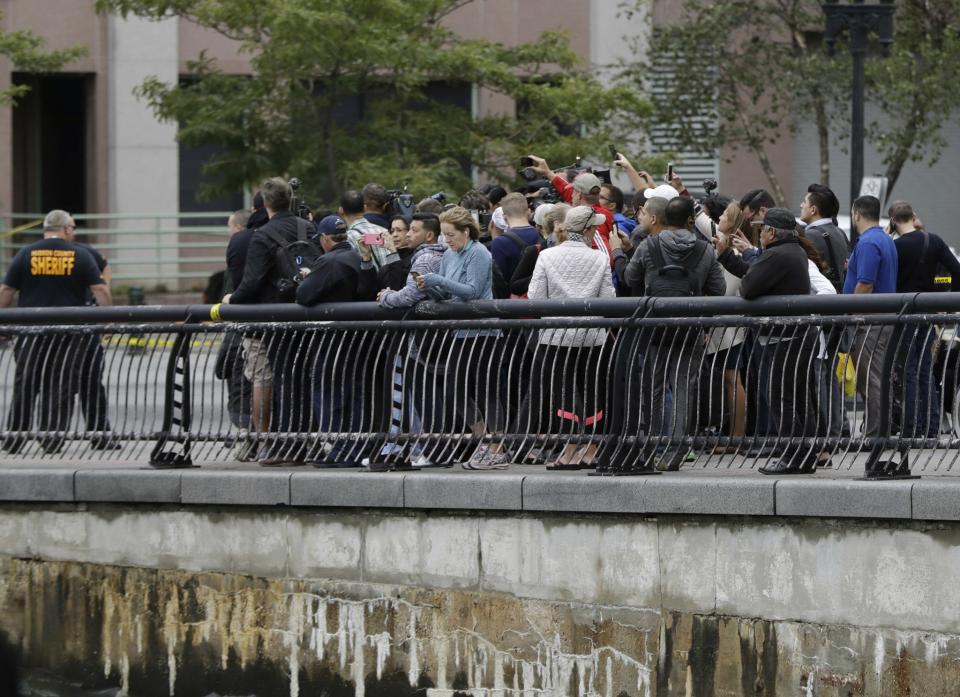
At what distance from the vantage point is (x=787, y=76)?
92.3 feet

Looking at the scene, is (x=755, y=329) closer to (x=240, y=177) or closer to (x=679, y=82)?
(x=240, y=177)

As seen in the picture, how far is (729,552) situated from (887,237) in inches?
101

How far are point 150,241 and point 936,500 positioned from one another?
23457 mm

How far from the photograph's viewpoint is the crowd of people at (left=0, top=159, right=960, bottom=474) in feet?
30.0

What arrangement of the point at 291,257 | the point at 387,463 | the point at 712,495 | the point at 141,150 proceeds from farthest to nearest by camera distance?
the point at 141,150 → the point at 291,257 → the point at 387,463 → the point at 712,495

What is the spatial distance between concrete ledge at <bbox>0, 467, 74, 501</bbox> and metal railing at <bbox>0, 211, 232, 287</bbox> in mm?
19481

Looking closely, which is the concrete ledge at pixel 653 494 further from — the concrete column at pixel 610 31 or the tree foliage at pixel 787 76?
the concrete column at pixel 610 31

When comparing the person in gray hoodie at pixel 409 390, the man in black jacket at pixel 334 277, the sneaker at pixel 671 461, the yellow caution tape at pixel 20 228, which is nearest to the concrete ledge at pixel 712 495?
the sneaker at pixel 671 461

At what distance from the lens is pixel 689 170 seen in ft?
102

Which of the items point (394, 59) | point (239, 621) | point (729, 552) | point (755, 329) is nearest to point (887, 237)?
point (755, 329)

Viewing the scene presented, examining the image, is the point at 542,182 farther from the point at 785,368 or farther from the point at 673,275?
the point at 785,368

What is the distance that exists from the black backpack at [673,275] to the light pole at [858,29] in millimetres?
6881

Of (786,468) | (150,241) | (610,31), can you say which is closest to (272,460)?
(786,468)

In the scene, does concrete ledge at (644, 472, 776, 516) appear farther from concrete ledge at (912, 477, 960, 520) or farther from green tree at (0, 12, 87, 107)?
green tree at (0, 12, 87, 107)
